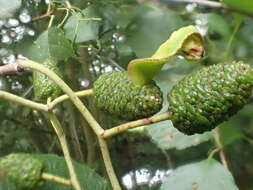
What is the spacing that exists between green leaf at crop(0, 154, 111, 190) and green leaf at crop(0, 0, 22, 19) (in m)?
0.28

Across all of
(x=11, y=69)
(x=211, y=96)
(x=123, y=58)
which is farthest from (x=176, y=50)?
(x=123, y=58)

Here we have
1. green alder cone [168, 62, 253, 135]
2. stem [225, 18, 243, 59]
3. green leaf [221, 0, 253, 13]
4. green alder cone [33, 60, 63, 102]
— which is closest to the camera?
green alder cone [168, 62, 253, 135]

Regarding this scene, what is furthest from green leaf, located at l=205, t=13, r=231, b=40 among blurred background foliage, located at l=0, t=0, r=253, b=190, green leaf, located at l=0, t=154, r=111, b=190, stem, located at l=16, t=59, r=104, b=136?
stem, located at l=16, t=59, r=104, b=136

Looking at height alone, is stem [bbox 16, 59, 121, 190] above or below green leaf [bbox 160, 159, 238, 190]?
above

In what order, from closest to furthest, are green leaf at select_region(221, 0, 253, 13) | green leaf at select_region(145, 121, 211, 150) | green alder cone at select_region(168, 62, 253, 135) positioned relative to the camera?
green alder cone at select_region(168, 62, 253, 135)
green leaf at select_region(221, 0, 253, 13)
green leaf at select_region(145, 121, 211, 150)

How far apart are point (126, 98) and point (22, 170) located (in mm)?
187

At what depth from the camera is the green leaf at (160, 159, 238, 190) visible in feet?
2.95

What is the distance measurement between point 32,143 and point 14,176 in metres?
0.74

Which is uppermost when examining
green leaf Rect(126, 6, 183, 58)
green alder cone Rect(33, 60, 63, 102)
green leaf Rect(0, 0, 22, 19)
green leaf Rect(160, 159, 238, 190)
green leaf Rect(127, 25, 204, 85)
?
green leaf Rect(127, 25, 204, 85)

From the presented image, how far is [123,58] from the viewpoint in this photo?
1.25 meters

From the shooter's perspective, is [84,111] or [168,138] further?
[168,138]

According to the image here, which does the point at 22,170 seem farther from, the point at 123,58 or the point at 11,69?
the point at 123,58

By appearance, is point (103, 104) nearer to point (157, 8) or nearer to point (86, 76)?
point (157, 8)

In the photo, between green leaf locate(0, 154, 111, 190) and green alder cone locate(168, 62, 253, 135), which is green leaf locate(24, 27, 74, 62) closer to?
green leaf locate(0, 154, 111, 190)
